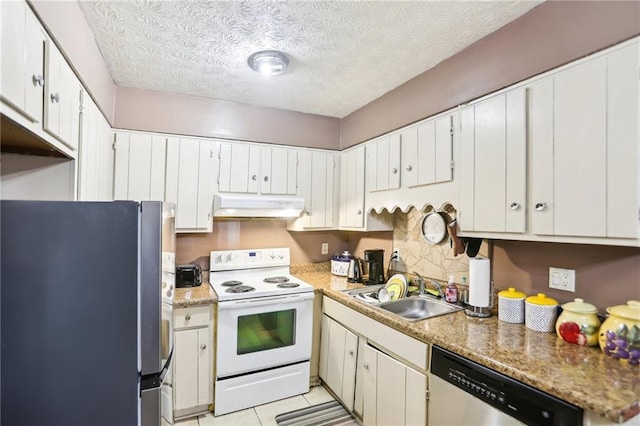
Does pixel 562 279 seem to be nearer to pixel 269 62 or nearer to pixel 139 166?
pixel 269 62

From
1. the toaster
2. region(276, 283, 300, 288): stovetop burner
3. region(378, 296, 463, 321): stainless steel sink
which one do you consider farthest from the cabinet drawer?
region(378, 296, 463, 321): stainless steel sink

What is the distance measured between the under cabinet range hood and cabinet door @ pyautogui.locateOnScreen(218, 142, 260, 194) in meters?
0.10

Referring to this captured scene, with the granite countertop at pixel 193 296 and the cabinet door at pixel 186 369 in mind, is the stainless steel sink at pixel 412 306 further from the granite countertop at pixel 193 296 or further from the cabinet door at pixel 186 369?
the cabinet door at pixel 186 369

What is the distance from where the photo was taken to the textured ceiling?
1.55m

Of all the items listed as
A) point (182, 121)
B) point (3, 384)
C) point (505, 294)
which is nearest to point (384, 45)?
point (505, 294)

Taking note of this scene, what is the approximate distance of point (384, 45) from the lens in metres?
1.86

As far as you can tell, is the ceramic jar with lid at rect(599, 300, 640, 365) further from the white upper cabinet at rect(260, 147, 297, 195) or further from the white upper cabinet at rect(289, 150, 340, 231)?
the white upper cabinet at rect(260, 147, 297, 195)

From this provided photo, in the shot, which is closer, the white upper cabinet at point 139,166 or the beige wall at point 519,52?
the beige wall at point 519,52

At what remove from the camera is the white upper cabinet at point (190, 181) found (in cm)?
260

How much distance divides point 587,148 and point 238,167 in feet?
7.81

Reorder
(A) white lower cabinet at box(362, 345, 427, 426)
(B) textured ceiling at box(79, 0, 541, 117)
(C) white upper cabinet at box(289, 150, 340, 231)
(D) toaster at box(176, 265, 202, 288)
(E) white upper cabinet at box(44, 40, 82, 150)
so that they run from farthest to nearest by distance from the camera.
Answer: (C) white upper cabinet at box(289, 150, 340, 231) → (D) toaster at box(176, 265, 202, 288) → (A) white lower cabinet at box(362, 345, 427, 426) → (B) textured ceiling at box(79, 0, 541, 117) → (E) white upper cabinet at box(44, 40, 82, 150)

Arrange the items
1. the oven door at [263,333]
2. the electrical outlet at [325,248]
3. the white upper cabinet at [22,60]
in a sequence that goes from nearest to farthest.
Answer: the white upper cabinet at [22,60]
the oven door at [263,333]
the electrical outlet at [325,248]

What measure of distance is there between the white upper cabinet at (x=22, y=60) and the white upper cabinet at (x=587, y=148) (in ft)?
6.62

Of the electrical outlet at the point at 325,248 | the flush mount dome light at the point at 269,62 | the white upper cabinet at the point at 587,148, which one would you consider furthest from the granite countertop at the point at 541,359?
the flush mount dome light at the point at 269,62
